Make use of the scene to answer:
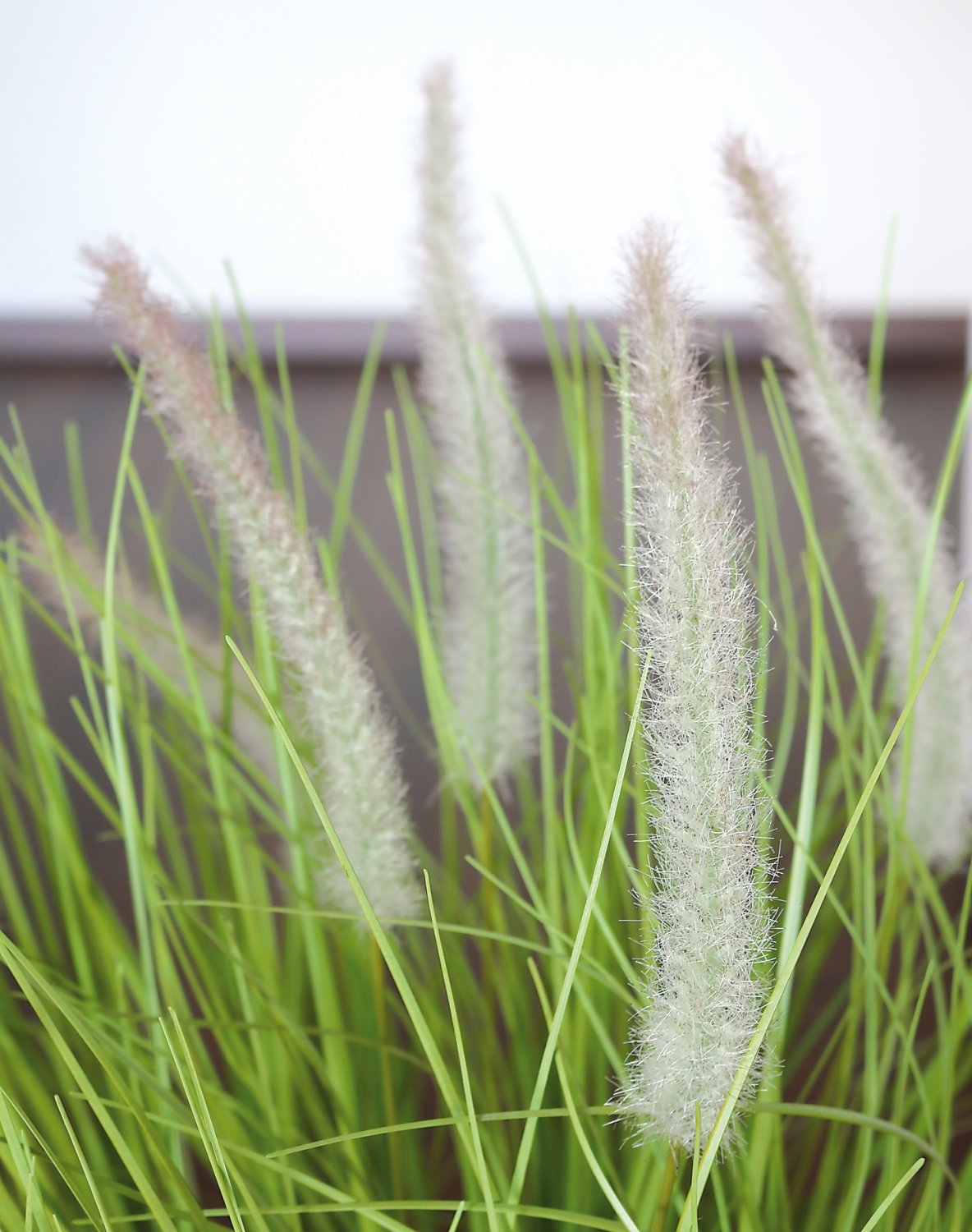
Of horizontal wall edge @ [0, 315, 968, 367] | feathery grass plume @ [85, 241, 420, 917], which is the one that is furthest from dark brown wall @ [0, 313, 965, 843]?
feathery grass plume @ [85, 241, 420, 917]

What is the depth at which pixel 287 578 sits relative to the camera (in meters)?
0.17

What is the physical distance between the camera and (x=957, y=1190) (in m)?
0.20

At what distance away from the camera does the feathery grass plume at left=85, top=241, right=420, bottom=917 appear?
6.8 inches

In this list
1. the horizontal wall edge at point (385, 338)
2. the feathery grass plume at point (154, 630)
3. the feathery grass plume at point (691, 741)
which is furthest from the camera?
the horizontal wall edge at point (385, 338)

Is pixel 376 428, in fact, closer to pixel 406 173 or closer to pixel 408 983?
pixel 406 173

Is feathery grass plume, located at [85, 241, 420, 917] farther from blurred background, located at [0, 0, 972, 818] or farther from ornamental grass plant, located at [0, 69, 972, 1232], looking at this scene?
blurred background, located at [0, 0, 972, 818]

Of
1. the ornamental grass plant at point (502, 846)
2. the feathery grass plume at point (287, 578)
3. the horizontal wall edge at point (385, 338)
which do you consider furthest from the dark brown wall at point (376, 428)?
the feathery grass plume at point (287, 578)

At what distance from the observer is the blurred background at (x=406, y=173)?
46 cm

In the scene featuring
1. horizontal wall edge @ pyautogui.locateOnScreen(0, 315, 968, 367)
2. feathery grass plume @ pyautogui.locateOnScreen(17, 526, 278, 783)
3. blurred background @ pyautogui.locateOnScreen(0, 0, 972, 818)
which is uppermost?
blurred background @ pyautogui.locateOnScreen(0, 0, 972, 818)

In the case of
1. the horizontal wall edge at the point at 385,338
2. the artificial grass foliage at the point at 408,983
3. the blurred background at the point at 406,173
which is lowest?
the artificial grass foliage at the point at 408,983

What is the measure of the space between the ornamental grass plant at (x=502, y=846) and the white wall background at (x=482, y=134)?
0.22 metres

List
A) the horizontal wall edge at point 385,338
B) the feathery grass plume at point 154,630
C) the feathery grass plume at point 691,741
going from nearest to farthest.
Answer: the feathery grass plume at point 691,741, the feathery grass plume at point 154,630, the horizontal wall edge at point 385,338

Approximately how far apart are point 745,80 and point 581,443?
375 millimetres

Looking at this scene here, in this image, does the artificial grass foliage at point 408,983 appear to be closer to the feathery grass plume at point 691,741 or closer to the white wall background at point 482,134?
the feathery grass plume at point 691,741
